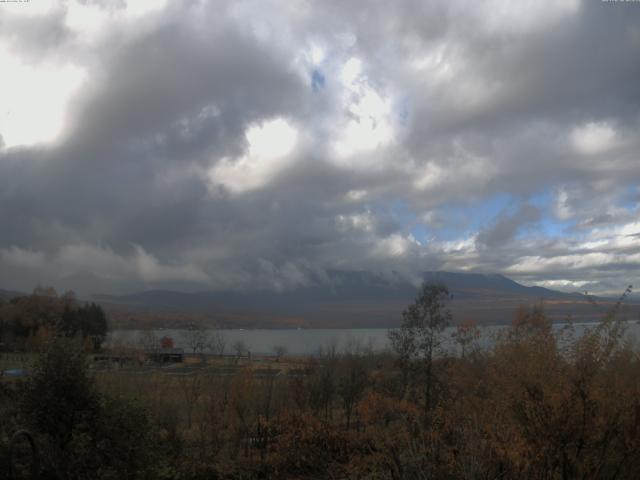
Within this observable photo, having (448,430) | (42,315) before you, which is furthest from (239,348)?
(42,315)

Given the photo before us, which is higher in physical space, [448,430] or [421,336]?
[421,336]

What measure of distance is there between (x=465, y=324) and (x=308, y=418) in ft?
36.7

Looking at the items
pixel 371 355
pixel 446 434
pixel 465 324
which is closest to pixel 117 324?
pixel 371 355

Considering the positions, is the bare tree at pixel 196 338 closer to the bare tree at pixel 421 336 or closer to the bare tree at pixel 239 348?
the bare tree at pixel 239 348

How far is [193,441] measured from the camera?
60.1ft

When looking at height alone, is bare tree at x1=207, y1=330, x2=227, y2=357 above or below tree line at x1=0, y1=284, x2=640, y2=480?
below

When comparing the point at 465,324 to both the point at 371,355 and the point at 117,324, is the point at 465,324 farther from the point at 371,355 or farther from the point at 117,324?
the point at 117,324

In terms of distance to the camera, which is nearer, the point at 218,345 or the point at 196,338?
the point at 218,345

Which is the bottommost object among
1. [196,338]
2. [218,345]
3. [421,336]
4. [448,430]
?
[196,338]

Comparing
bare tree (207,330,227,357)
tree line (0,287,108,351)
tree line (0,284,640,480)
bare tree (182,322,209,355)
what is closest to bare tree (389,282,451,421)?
tree line (0,284,640,480)

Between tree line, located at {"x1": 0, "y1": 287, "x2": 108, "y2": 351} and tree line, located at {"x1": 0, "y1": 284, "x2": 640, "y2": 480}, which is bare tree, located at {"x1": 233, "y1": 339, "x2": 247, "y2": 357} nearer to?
tree line, located at {"x1": 0, "y1": 287, "x2": 108, "y2": 351}

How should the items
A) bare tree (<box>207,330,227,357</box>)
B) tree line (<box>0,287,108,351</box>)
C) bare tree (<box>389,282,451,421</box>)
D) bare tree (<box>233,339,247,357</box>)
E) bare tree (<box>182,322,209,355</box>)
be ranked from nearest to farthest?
bare tree (<box>389,282,451,421</box>) < bare tree (<box>233,339,247,357</box>) < bare tree (<box>207,330,227,357</box>) < bare tree (<box>182,322,209,355</box>) < tree line (<box>0,287,108,351</box>)

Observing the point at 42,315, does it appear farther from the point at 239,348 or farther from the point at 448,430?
the point at 448,430

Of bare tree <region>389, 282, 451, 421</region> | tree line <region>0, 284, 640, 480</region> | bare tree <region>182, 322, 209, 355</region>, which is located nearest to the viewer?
tree line <region>0, 284, 640, 480</region>
